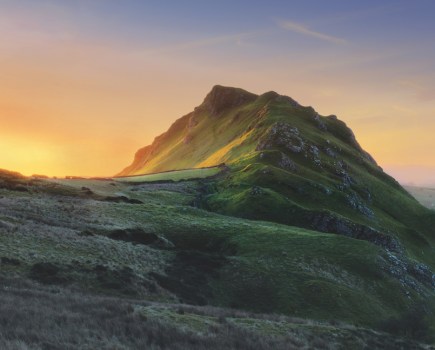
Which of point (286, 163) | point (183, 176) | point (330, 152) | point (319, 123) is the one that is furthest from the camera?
point (319, 123)

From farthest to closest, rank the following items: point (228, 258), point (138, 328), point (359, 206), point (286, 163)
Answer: point (286, 163), point (359, 206), point (228, 258), point (138, 328)

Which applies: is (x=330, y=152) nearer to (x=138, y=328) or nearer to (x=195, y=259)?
(x=195, y=259)

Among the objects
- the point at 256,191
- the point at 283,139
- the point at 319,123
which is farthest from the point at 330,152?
the point at 256,191

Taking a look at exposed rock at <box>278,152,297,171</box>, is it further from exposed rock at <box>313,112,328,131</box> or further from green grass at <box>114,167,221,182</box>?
exposed rock at <box>313,112,328,131</box>

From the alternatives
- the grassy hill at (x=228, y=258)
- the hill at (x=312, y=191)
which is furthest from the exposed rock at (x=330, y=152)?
the grassy hill at (x=228, y=258)

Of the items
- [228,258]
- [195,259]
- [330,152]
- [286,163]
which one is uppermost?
[330,152]

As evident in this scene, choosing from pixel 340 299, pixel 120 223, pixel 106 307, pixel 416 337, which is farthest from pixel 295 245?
pixel 106 307

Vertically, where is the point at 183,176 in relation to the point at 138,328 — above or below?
above

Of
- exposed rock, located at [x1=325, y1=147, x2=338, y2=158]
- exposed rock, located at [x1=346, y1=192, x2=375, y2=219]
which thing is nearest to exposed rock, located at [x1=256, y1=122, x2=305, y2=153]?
exposed rock, located at [x1=325, y1=147, x2=338, y2=158]

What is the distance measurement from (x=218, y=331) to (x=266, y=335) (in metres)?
3.48

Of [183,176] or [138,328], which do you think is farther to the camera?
[183,176]

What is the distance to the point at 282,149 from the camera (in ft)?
459

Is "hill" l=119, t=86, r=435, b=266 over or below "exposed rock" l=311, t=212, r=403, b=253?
over

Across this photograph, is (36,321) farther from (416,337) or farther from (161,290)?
(416,337)
